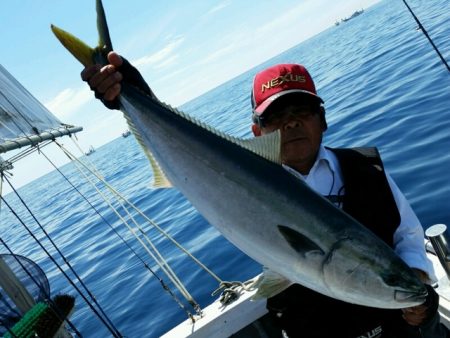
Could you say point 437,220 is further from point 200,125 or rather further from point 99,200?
point 99,200

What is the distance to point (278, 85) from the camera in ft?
9.17

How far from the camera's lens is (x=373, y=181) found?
2795mm

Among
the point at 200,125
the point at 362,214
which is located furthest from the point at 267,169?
the point at 362,214

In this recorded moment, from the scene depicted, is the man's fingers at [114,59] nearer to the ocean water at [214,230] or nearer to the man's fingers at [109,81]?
the man's fingers at [109,81]

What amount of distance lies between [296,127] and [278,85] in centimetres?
34

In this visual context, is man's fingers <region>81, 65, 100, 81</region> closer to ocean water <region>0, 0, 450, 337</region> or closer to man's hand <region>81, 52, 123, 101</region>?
man's hand <region>81, 52, 123, 101</region>

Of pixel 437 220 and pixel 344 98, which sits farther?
pixel 344 98

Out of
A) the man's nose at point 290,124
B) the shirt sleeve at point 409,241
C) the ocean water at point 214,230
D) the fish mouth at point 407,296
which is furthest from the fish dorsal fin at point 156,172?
the ocean water at point 214,230

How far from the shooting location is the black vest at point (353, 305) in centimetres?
275

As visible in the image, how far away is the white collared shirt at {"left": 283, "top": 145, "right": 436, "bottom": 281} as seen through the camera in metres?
2.56

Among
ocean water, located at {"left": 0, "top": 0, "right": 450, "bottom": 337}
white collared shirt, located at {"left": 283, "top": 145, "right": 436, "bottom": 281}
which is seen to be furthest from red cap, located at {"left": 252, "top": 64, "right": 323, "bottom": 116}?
ocean water, located at {"left": 0, "top": 0, "right": 450, "bottom": 337}

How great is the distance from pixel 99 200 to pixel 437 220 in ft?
82.2

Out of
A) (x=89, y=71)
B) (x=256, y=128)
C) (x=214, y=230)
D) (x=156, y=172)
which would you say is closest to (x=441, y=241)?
(x=256, y=128)

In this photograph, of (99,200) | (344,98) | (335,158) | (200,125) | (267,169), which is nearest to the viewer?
(267,169)
